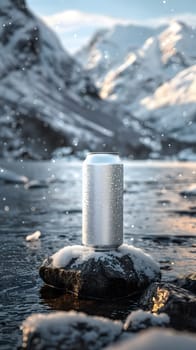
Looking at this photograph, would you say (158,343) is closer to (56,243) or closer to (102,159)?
(102,159)

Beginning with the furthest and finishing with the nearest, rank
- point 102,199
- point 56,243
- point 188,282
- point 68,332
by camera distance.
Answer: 1. point 56,243
2. point 102,199
3. point 188,282
4. point 68,332

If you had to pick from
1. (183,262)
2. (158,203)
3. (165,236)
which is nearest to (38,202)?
(158,203)

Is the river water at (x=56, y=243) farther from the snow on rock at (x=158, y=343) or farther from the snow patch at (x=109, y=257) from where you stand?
the snow on rock at (x=158, y=343)

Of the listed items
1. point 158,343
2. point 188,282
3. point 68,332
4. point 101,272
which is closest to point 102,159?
point 101,272

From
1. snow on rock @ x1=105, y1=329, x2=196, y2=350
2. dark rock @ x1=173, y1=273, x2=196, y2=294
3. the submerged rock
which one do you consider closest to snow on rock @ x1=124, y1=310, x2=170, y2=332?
snow on rock @ x1=105, y1=329, x2=196, y2=350

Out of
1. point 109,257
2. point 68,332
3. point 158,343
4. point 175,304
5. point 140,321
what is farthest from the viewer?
point 109,257

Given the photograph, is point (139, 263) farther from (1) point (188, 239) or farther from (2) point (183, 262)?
(1) point (188, 239)
